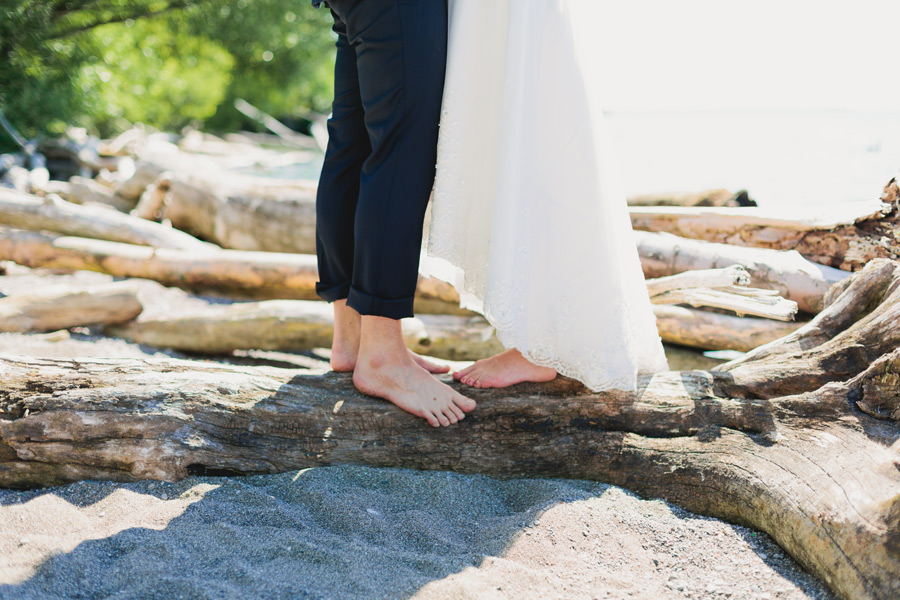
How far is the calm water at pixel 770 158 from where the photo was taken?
13.2ft

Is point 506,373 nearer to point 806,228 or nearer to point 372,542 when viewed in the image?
point 372,542

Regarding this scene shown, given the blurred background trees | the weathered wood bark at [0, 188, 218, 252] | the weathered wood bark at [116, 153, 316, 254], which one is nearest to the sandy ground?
the weathered wood bark at [116, 153, 316, 254]

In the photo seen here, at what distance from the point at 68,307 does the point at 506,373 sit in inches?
118

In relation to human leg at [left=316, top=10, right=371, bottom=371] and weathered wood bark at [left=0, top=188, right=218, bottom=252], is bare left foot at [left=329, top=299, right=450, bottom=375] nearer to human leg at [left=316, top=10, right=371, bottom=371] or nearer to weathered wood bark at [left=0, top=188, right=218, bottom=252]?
human leg at [left=316, top=10, right=371, bottom=371]

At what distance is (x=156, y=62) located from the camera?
15.6 meters

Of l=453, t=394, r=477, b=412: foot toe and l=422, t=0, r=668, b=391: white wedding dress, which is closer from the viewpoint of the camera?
l=422, t=0, r=668, b=391: white wedding dress

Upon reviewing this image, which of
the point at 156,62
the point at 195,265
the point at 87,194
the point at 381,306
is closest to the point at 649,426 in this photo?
the point at 381,306

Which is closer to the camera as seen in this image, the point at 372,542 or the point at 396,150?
the point at 372,542

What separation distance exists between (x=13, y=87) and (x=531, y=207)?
10.7 meters

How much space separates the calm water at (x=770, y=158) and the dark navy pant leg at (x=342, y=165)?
1.48 meters

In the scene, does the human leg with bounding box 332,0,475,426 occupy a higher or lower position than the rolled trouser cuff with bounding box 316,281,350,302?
higher

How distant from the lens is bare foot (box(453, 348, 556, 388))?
2107 millimetres

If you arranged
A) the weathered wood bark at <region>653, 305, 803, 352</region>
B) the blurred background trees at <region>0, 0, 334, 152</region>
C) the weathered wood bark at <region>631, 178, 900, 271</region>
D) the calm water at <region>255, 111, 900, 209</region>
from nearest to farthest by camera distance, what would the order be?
the weathered wood bark at <region>631, 178, 900, 271</region>
the weathered wood bark at <region>653, 305, 803, 352</region>
the calm water at <region>255, 111, 900, 209</region>
the blurred background trees at <region>0, 0, 334, 152</region>

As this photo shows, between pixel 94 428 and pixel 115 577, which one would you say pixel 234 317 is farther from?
pixel 115 577
